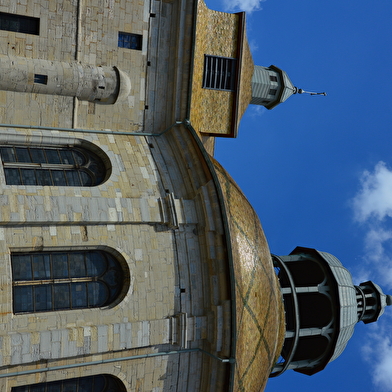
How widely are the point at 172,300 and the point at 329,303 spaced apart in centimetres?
828

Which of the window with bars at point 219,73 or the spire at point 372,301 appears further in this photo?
the spire at point 372,301

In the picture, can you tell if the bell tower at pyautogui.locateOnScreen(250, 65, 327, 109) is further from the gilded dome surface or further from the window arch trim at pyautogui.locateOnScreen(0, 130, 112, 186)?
the window arch trim at pyautogui.locateOnScreen(0, 130, 112, 186)

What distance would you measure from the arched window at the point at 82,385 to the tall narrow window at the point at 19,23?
11907mm

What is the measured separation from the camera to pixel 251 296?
66.9ft

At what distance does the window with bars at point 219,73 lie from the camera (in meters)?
24.4

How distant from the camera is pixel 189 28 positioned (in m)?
23.1

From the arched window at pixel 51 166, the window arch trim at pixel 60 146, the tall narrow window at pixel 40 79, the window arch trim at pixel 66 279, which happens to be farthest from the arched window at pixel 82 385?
the tall narrow window at pixel 40 79

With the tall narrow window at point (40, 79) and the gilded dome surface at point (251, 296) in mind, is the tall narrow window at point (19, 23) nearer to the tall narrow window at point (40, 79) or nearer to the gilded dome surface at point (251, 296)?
the tall narrow window at point (40, 79)

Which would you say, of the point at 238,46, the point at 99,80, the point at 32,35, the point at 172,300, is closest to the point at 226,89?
the point at 238,46

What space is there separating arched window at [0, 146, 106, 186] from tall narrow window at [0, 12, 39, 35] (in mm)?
4235

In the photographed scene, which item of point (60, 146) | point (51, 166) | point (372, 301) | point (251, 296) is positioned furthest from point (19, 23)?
point (372, 301)

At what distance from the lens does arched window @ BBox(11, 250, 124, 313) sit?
18109 millimetres

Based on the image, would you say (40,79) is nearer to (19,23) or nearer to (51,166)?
(19,23)

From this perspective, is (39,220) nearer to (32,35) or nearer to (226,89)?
(32,35)
